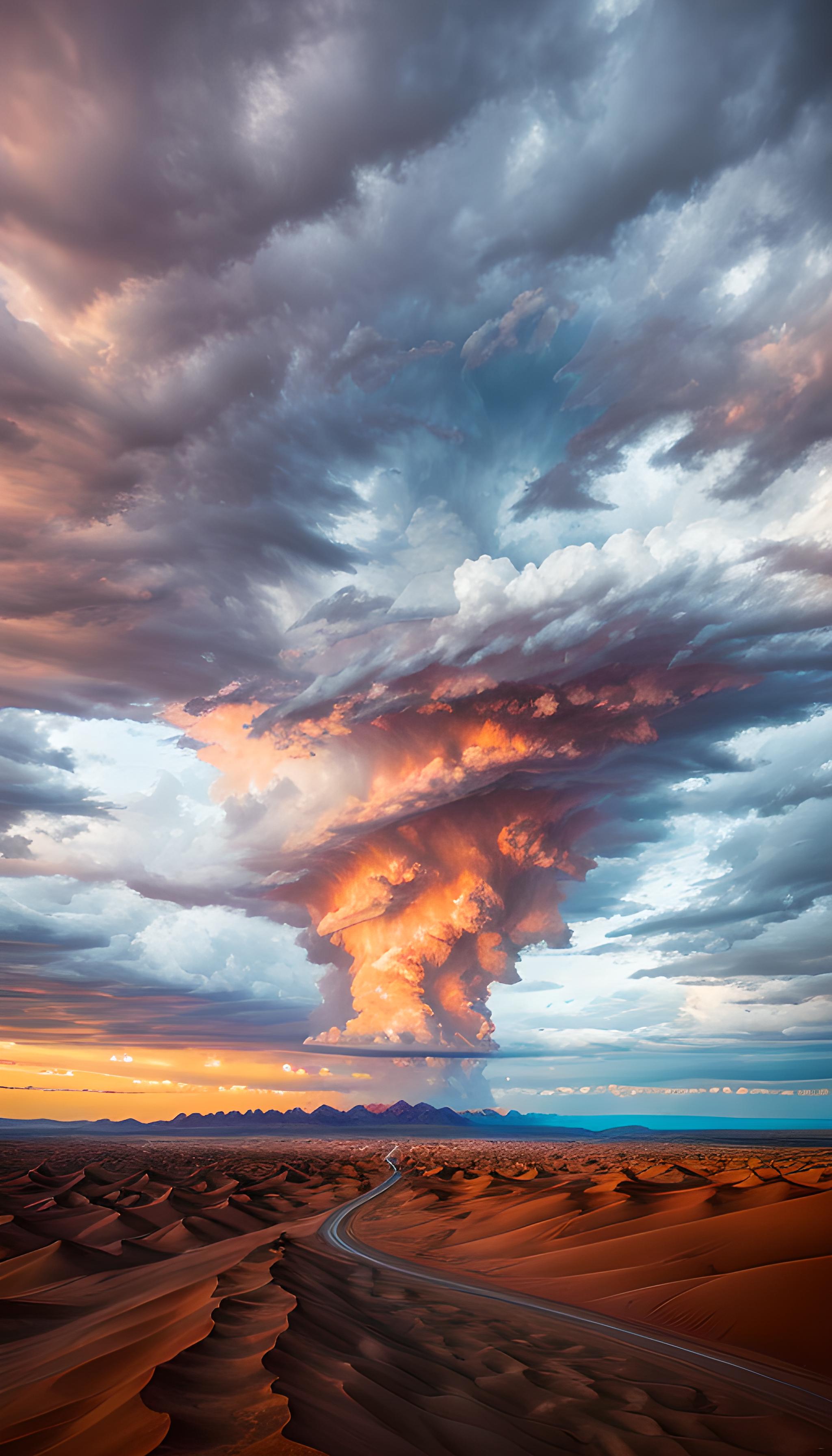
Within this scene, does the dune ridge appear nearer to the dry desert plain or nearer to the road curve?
the dry desert plain

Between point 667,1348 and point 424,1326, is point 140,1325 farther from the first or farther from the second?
point 667,1348

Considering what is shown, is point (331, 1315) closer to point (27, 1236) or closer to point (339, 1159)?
point (27, 1236)

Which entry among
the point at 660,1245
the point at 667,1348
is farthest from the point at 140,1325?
the point at 660,1245

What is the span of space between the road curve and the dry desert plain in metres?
0.26

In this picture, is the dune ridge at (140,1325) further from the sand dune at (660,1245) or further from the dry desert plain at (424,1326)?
the sand dune at (660,1245)

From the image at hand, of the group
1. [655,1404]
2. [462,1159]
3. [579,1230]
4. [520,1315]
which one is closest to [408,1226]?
[579,1230]

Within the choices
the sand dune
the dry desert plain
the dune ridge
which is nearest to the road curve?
the dry desert plain

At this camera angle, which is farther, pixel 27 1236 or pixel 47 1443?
pixel 27 1236

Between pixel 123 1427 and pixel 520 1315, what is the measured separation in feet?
65.0

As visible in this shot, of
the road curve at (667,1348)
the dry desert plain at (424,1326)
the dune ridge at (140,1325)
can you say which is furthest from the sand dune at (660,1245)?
the dune ridge at (140,1325)

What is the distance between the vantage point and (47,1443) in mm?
11422

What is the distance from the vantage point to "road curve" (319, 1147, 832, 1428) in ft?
62.3

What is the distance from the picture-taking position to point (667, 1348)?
75.8 feet

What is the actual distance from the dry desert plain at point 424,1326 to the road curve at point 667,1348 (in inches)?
10.2
